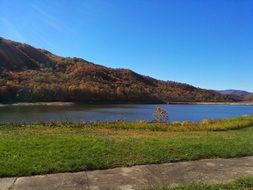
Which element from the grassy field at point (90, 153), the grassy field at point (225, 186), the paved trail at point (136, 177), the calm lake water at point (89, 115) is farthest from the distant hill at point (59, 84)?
the grassy field at point (225, 186)

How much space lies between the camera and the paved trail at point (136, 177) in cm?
655

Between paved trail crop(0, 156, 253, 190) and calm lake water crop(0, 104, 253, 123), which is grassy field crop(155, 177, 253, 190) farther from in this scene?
calm lake water crop(0, 104, 253, 123)

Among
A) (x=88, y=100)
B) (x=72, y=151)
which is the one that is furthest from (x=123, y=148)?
(x=88, y=100)

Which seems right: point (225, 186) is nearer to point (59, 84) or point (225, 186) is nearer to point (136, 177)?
point (136, 177)

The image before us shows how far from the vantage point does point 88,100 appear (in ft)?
441

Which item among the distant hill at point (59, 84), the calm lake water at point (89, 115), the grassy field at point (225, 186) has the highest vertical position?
the distant hill at point (59, 84)

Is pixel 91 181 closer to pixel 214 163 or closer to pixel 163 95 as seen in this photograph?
pixel 214 163

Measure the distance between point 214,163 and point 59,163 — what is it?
10.8 feet

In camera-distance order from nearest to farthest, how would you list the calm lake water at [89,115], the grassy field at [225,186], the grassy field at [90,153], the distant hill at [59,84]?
the grassy field at [225,186], the grassy field at [90,153], the calm lake water at [89,115], the distant hill at [59,84]

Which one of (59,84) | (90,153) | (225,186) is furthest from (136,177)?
(59,84)

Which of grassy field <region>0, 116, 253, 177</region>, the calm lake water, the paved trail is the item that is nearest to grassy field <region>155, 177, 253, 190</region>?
the paved trail

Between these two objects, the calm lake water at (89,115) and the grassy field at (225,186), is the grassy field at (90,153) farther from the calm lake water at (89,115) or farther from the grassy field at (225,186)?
the calm lake water at (89,115)

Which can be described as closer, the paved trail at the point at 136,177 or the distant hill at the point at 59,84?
the paved trail at the point at 136,177

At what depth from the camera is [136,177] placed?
7.12 metres
